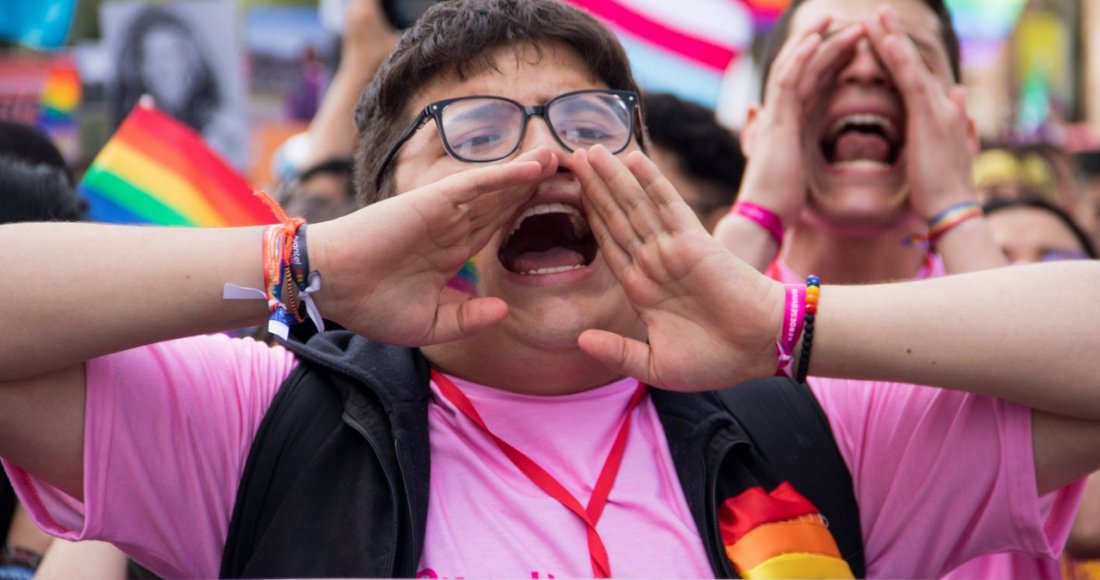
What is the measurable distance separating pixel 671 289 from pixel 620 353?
139 millimetres

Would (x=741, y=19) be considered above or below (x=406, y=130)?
above

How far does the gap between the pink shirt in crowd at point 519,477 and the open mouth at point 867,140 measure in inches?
40.3

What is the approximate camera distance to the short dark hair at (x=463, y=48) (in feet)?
7.66

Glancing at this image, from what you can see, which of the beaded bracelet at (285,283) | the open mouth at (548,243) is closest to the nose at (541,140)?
the open mouth at (548,243)

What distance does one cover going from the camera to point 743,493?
222 centimetres

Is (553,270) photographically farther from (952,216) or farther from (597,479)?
(952,216)

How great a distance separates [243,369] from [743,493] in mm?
894

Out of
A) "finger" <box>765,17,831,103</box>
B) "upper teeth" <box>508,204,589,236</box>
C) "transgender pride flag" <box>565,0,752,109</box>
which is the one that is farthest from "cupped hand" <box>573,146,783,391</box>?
"transgender pride flag" <box>565,0,752,109</box>

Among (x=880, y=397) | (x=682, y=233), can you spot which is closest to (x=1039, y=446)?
(x=880, y=397)

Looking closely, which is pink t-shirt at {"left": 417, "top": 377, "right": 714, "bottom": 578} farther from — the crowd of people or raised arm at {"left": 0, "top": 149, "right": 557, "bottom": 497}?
raised arm at {"left": 0, "top": 149, "right": 557, "bottom": 497}

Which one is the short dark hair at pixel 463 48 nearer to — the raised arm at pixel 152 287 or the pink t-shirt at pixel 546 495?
the raised arm at pixel 152 287

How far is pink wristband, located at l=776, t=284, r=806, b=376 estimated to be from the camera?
2061 millimetres

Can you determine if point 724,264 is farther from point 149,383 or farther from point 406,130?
point 149,383

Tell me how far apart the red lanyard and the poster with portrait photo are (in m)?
3.59
